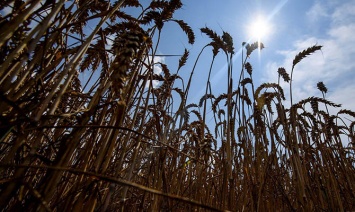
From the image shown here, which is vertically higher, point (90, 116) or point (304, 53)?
point (304, 53)

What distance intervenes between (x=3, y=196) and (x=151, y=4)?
1058 mm

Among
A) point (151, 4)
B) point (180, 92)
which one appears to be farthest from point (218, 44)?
point (151, 4)

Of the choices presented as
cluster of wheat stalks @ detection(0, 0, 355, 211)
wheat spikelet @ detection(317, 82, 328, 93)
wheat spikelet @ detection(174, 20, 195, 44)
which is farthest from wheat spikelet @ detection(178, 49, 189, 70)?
wheat spikelet @ detection(317, 82, 328, 93)

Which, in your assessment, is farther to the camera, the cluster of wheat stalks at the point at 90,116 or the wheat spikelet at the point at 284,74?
the wheat spikelet at the point at 284,74

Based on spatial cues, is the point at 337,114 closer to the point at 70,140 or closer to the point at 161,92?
the point at 161,92

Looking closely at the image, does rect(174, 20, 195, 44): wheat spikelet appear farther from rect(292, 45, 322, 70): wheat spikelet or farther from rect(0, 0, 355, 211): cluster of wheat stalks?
rect(292, 45, 322, 70): wheat spikelet

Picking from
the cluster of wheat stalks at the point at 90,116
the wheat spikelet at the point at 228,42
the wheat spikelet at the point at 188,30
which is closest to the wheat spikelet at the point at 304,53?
the cluster of wheat stalks at the point at 90,116

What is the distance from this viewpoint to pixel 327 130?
295cm

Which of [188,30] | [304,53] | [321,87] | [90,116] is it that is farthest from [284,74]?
[90,116]

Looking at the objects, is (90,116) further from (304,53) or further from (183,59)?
(304,53)

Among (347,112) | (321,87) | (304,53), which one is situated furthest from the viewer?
(321,87)

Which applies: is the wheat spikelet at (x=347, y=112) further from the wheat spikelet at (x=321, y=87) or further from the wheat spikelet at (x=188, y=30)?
the wheat spikelet at (x=188, y=30)

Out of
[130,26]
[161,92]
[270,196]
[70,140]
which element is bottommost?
[70,140]

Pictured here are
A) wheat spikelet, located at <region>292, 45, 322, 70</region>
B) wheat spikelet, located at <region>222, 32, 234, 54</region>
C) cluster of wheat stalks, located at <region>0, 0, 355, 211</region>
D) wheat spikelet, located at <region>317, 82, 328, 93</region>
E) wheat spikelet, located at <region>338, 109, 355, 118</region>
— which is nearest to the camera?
cluster of wheat stalks, located at <region>0, 0, 355, 211</region>
